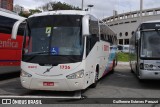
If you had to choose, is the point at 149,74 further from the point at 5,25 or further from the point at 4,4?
the point at 4,4

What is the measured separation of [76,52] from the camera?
11.6m

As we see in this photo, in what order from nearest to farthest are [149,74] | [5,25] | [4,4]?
[149,74] < [5,25] < [4,4]

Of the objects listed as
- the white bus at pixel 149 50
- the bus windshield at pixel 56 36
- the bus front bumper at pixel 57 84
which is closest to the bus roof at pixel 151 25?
the white bus at pixel 149 50

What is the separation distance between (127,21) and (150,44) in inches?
4416

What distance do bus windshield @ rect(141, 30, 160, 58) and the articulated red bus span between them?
22.1ft

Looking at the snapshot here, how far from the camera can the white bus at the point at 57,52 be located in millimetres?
11344

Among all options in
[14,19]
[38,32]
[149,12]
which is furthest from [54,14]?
[149,12]

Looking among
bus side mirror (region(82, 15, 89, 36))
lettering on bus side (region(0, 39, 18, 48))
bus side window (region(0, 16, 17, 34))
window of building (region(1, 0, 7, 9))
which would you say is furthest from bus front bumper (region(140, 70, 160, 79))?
A: window of building (region(1, 0, 7, 9))

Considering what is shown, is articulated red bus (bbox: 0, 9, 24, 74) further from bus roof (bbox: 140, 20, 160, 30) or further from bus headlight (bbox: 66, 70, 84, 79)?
bus roof (bbox: 140, 20, 160, 30)

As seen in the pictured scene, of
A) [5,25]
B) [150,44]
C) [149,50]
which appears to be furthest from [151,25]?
[5,25]

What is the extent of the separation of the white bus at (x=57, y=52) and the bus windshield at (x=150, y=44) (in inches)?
121

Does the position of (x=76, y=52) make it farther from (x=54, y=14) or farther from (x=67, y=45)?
(x=54, y=14)

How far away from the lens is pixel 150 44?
48.0ft

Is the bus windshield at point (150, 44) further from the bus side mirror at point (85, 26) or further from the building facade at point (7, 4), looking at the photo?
the building facade at point (7, 4)
